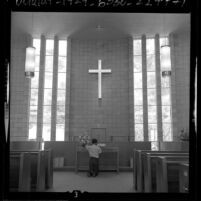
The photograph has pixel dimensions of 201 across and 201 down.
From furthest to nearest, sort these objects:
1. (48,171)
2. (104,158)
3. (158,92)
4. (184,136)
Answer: (158,92), (184,136), (104,158), (48,171)

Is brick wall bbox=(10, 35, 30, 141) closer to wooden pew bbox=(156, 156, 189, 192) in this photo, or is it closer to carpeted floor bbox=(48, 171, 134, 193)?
carpeted floor bbox=(48, 171, 134, 193)

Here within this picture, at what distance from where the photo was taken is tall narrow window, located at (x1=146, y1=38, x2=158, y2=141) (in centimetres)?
1029

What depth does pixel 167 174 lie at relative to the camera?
414 centimetres

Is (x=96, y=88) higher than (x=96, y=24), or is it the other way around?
(x=96, y=24)

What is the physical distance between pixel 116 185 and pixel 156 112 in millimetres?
5078

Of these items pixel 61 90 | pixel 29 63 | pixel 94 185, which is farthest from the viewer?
pixel 61 90

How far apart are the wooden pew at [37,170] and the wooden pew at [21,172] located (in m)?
0.26

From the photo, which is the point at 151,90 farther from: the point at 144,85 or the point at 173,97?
the point at 173,97

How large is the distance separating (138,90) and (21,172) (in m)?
6.92

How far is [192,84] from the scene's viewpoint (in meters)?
3.03

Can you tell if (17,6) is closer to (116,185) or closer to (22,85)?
(116,185)

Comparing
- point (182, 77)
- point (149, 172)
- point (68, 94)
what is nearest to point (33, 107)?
point (68, 94)

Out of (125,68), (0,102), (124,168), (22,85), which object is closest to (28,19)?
(22,85)

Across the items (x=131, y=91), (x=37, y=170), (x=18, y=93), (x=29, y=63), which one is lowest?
(x=37, y=170)
